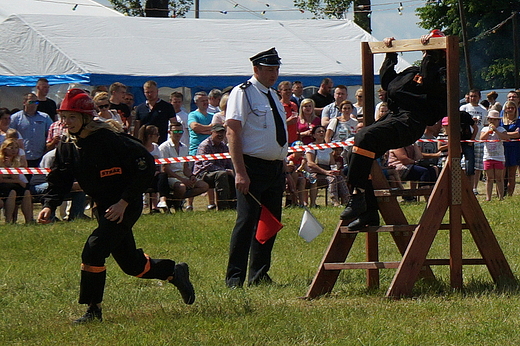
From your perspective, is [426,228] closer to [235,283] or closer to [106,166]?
[235,283]

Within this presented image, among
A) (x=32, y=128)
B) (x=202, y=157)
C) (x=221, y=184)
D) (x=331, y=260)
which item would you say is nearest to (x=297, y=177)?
(x=221, y=184)

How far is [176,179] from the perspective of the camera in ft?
49.3

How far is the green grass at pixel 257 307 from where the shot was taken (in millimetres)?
6000

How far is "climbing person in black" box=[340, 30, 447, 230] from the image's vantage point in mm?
7094

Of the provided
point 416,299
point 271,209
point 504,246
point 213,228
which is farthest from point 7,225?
point 416,299

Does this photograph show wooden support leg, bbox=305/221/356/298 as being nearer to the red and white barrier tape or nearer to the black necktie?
the black necktie

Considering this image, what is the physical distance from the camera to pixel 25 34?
20422 millimetres

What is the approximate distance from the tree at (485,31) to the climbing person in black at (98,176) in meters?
47.4

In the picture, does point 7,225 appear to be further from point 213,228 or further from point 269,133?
point 269,133

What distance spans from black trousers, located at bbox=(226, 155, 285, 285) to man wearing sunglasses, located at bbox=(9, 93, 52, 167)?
26.2 feet

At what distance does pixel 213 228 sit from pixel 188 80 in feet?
26.9

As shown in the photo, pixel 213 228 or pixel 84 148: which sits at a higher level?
pixel 84 148

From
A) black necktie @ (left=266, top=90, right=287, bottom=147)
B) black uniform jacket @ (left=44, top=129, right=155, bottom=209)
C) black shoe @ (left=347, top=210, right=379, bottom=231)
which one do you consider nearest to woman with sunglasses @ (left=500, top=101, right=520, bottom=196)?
black necktie @ (left=266, top=90, right=287, bottom=147)

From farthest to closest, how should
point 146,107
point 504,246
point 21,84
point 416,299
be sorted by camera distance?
point 21,84 → point 146,107 → point 504,246 → point 416,299
